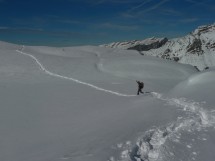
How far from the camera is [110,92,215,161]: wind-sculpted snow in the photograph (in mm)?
10789

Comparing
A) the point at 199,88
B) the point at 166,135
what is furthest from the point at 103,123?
the point at 199,88

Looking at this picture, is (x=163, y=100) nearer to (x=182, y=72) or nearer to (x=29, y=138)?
(x=29, y=138)

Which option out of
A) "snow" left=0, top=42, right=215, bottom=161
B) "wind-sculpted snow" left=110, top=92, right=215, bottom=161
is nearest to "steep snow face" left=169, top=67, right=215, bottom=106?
"snow" left=0, top=42, right=215, bottom=161

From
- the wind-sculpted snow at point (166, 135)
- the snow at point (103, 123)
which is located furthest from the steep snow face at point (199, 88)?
the wind-sculpted snow at point (166, 135)

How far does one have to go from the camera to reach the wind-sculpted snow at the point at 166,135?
10.8 meters

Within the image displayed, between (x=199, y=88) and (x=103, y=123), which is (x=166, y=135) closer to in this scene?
(x=103, y=123)

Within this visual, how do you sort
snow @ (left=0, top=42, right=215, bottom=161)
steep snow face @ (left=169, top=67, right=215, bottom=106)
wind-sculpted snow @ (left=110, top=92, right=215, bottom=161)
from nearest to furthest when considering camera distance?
1. wind-sculpted snow @ (left=110, top=92, right=215, bottom=161)
2. snow @ (left=0, top=42, right=215, bottom=161)
3. steep snow face @ (left=169, top=67, right=215, bottom=106)

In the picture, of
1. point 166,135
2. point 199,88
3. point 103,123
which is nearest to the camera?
point 166,135

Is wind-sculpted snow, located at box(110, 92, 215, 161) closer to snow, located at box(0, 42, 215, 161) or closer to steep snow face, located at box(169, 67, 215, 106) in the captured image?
snow, located at box(0, 42, 215, 161)

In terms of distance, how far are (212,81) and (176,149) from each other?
1182cm

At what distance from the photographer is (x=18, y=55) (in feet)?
186

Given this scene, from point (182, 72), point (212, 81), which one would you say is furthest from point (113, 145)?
point (182, 72)

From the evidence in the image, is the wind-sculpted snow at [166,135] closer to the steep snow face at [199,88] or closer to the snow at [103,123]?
the snow at [103,123]

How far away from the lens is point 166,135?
13047 mm
